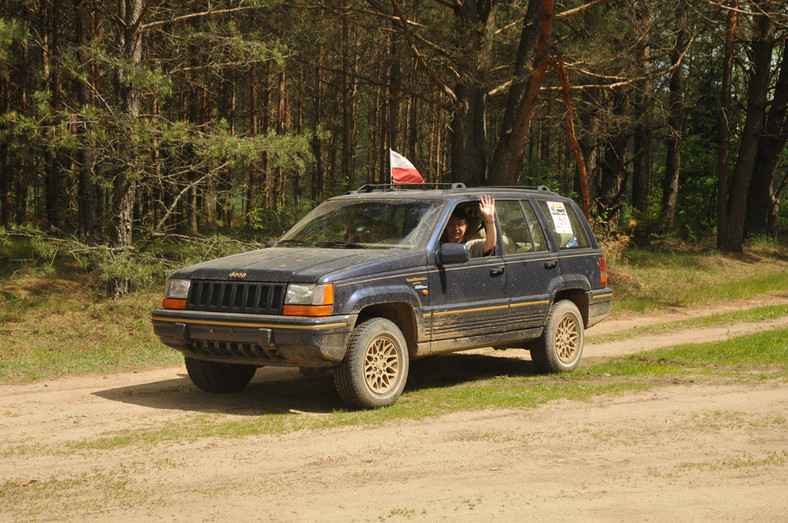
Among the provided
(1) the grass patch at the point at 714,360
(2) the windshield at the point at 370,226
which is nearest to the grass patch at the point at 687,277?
(1) the grass patch at the point at 714,360

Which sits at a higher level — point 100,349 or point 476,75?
point 476,75

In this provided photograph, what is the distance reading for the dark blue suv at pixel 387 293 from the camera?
7.18m

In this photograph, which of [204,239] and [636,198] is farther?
[636,198]

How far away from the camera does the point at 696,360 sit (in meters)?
10.5

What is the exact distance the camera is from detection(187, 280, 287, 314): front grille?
721cm

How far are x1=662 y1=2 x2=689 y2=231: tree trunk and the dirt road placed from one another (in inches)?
534

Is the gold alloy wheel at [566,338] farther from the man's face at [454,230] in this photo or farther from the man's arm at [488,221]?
the man's face at [454,230]


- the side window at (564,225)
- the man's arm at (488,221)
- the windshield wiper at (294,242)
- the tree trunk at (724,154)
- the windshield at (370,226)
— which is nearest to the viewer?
the windshield at (370,226)

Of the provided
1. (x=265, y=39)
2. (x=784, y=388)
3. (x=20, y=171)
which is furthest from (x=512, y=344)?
(x=20, y=171)

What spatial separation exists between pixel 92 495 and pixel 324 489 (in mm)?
1390

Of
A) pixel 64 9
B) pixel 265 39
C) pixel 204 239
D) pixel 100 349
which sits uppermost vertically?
pixel 64 9

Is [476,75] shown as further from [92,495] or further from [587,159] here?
[92,495]

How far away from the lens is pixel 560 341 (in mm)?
9703

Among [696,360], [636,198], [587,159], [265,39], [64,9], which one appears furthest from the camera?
[636,198]
